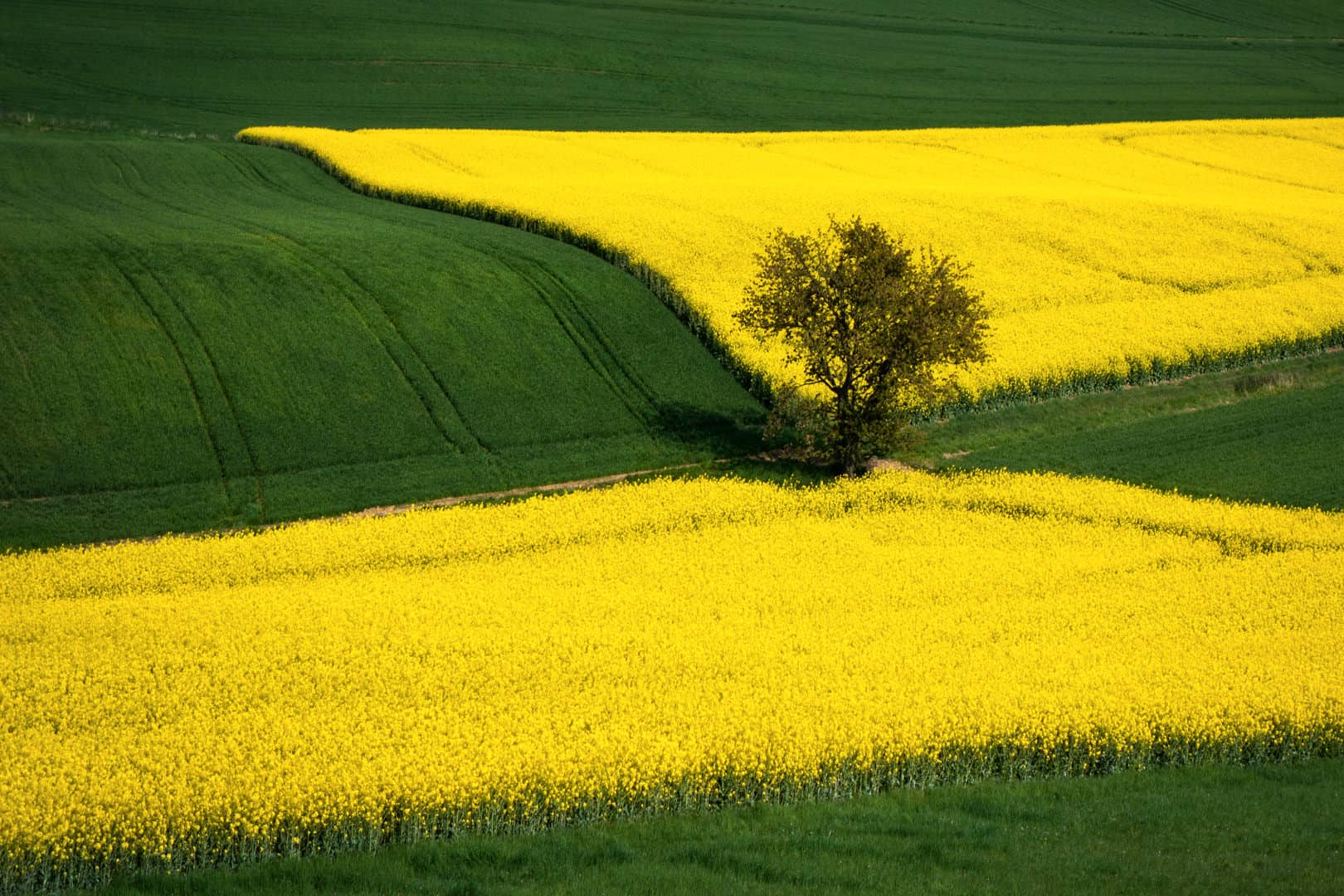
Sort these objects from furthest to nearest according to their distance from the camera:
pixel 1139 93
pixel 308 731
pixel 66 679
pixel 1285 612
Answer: pixel 1139 93 → pixel 1285 612 → pixel 66 679 → pixel 308 731

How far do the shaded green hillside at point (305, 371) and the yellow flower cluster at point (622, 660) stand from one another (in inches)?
113

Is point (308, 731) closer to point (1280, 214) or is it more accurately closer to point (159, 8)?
point (1280, 214)

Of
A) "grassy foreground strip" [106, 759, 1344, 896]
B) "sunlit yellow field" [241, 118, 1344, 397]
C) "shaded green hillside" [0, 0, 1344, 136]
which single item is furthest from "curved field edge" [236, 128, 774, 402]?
"grassy foreground strip" [106, 759, 1344, 896]

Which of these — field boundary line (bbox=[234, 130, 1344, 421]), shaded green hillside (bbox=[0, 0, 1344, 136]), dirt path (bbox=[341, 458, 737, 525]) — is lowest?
dirt path (bbox=[341, 458, 737, 525])

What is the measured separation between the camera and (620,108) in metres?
77.1

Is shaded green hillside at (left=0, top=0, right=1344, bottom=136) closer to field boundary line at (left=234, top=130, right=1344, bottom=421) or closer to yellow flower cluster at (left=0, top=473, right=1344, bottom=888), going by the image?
field boundary line at (left=234, top=130, right=1344, bottom=421)

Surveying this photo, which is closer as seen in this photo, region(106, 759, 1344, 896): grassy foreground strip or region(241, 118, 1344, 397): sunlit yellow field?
region(106, 759, 1344, 896): grassy foreground strip

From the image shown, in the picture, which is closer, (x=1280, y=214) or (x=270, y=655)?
(x=270, y=655)

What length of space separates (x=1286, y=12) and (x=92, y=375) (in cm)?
11040

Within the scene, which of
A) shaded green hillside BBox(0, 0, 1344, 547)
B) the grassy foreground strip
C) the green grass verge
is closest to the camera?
the grassy foreground strip

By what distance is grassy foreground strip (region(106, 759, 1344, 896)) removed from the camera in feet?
55.9

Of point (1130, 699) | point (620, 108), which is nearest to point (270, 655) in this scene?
point (1130, 699)

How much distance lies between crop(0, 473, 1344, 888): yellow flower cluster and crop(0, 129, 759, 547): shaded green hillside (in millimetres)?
2862

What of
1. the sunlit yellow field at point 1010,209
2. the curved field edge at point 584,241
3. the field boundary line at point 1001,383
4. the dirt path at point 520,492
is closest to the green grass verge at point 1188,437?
the field boundary line at point 1001,383
